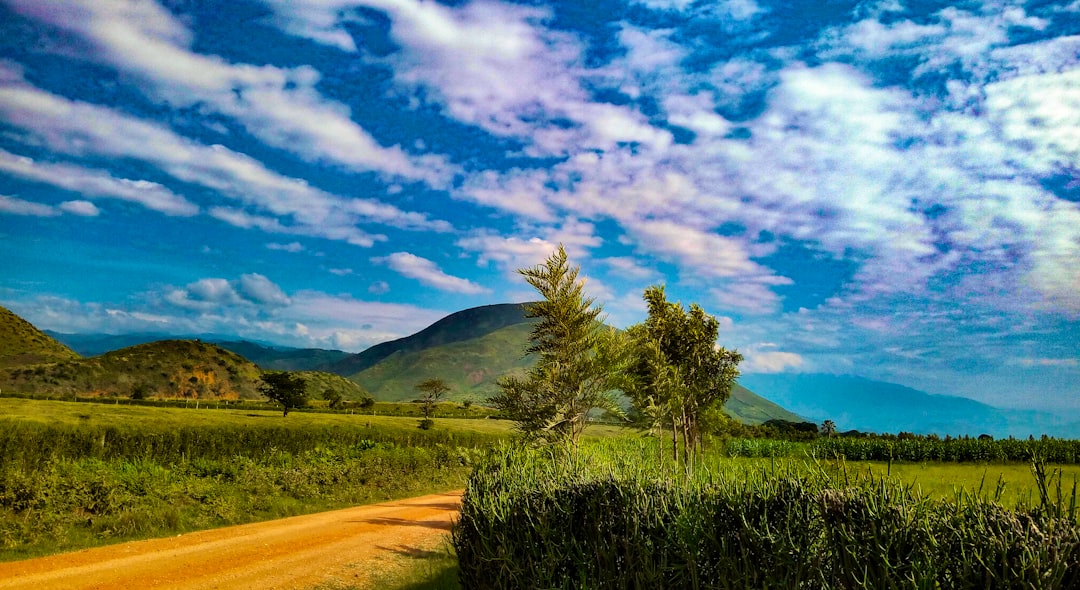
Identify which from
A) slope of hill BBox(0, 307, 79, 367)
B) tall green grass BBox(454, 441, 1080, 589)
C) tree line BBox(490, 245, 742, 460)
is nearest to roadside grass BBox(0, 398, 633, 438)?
tree line BBox(490, 245, 742, 460)

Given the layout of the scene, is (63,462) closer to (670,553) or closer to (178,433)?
(178,433)

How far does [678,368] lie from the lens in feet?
125

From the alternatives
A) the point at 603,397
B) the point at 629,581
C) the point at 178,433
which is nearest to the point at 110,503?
the point at 178,433

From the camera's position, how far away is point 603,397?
24250 millimetres

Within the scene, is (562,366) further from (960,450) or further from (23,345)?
(23,345)

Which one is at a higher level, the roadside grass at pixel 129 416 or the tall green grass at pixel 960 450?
the tall green grass at pixel 960 450

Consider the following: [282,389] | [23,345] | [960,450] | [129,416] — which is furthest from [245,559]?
[23,345]

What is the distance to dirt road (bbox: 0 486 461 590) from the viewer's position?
43.9 ft

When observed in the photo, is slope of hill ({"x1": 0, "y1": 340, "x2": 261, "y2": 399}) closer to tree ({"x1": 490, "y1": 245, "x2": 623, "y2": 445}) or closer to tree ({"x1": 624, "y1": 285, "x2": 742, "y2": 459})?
tree ({"x1": 624, "y1": 285, "x2": 742, "y2": 459})

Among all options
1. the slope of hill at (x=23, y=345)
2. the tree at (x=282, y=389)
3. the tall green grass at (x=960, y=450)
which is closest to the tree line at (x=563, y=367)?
the tall green grass at (x=960, y=450)

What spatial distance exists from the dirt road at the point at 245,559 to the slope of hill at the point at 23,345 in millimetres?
163224

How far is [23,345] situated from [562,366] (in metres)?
183

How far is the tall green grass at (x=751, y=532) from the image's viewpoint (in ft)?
15.5

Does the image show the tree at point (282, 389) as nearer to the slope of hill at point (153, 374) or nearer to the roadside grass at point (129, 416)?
the roadside grass at point (129, 416)
